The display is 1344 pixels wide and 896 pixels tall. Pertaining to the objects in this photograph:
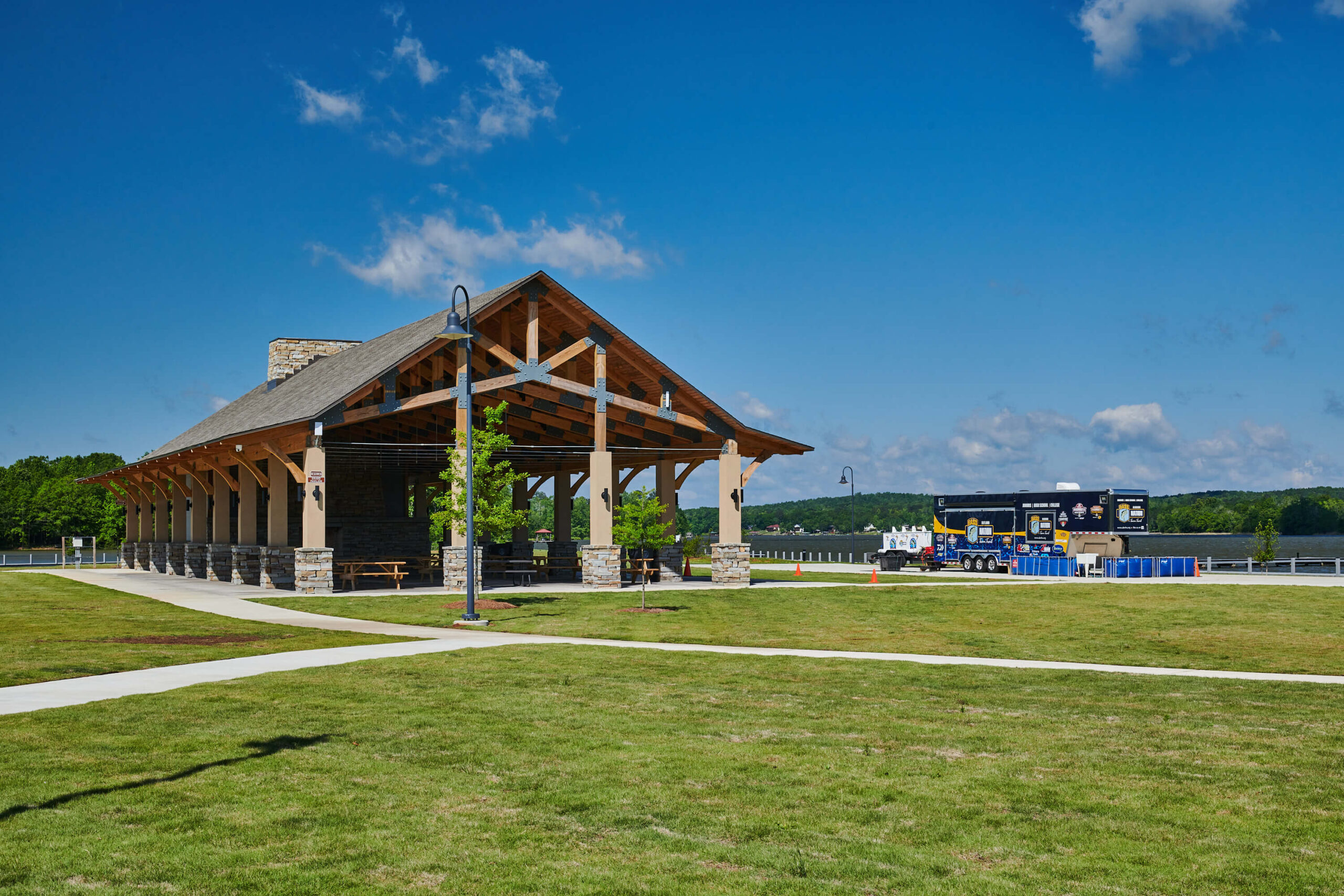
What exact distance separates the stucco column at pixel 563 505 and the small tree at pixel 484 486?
14357mm

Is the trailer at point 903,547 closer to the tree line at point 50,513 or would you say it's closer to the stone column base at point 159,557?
the stone column base at point 159,557

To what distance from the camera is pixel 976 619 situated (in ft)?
87.1

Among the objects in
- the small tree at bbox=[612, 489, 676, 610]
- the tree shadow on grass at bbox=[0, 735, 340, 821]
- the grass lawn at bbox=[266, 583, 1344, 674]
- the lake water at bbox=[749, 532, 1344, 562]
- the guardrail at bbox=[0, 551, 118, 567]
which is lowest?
the lake water at bbox=[749, 532, 1344, 562]

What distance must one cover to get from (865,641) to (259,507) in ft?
105

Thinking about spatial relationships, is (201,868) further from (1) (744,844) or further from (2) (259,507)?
(2) (259,507)

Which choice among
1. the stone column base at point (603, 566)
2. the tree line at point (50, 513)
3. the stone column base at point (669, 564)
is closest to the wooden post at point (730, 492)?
the stone column base at point (669, 564)

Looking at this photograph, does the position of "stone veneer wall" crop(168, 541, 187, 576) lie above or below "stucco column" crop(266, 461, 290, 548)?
below

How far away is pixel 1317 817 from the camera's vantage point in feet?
25.6

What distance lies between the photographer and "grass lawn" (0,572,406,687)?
15.3 meters

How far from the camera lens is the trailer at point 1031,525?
47031 mm

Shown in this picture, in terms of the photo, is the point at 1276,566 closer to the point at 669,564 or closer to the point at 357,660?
the point at 669,564

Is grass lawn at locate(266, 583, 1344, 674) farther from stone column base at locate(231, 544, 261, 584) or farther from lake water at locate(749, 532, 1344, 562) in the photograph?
lake water at locate(749, 532, 1344, 562)

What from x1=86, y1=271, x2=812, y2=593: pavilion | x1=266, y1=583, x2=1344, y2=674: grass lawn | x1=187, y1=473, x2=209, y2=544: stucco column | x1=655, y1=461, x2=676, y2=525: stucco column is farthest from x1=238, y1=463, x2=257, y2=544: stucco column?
x1=655, y1=461, x2=676, y2=525: stucco column

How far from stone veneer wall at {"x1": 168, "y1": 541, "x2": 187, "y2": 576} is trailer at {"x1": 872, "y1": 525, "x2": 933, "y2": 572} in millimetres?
33642
